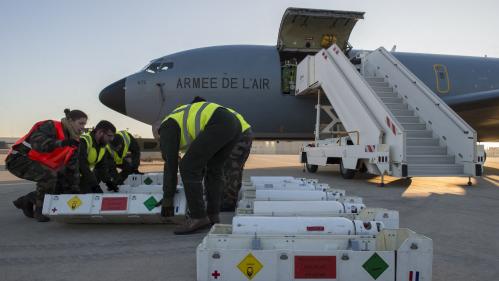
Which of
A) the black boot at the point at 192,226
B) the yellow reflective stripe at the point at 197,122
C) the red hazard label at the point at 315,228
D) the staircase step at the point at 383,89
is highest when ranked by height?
the staircase step at the point at 383,89

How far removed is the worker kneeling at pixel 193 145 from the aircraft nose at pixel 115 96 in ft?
26.3

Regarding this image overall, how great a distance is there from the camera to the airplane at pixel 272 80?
1155 cm

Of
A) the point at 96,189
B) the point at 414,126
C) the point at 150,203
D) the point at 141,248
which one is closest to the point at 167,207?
the point at 150,203

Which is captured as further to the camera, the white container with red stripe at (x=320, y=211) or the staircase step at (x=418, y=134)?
the staircase step at (x=418, y=134)

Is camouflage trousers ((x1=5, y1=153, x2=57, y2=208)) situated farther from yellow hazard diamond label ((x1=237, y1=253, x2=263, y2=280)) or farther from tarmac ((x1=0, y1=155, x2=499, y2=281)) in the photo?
yellow hazard diamond label ((x1=237, y1=253, x2=263, y2=280))

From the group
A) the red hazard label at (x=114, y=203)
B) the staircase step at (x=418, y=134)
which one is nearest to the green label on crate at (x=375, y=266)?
the red hazard label at (x=114, y=203)

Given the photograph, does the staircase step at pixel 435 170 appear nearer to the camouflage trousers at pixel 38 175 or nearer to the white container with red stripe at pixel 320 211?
the white container with red stripe at pixel 320 211

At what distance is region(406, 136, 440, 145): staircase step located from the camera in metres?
9.33

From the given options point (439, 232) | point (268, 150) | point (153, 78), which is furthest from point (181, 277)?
point (268, 150)

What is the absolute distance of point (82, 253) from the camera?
3.36 metres

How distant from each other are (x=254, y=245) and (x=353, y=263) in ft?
1.95

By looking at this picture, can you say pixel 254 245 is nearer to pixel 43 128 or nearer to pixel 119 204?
pixel 119 204

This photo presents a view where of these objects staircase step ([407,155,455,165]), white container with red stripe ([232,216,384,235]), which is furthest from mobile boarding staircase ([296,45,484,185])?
white container with red stripe ([232,216,384,235])

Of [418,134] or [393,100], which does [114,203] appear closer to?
[418,134]
